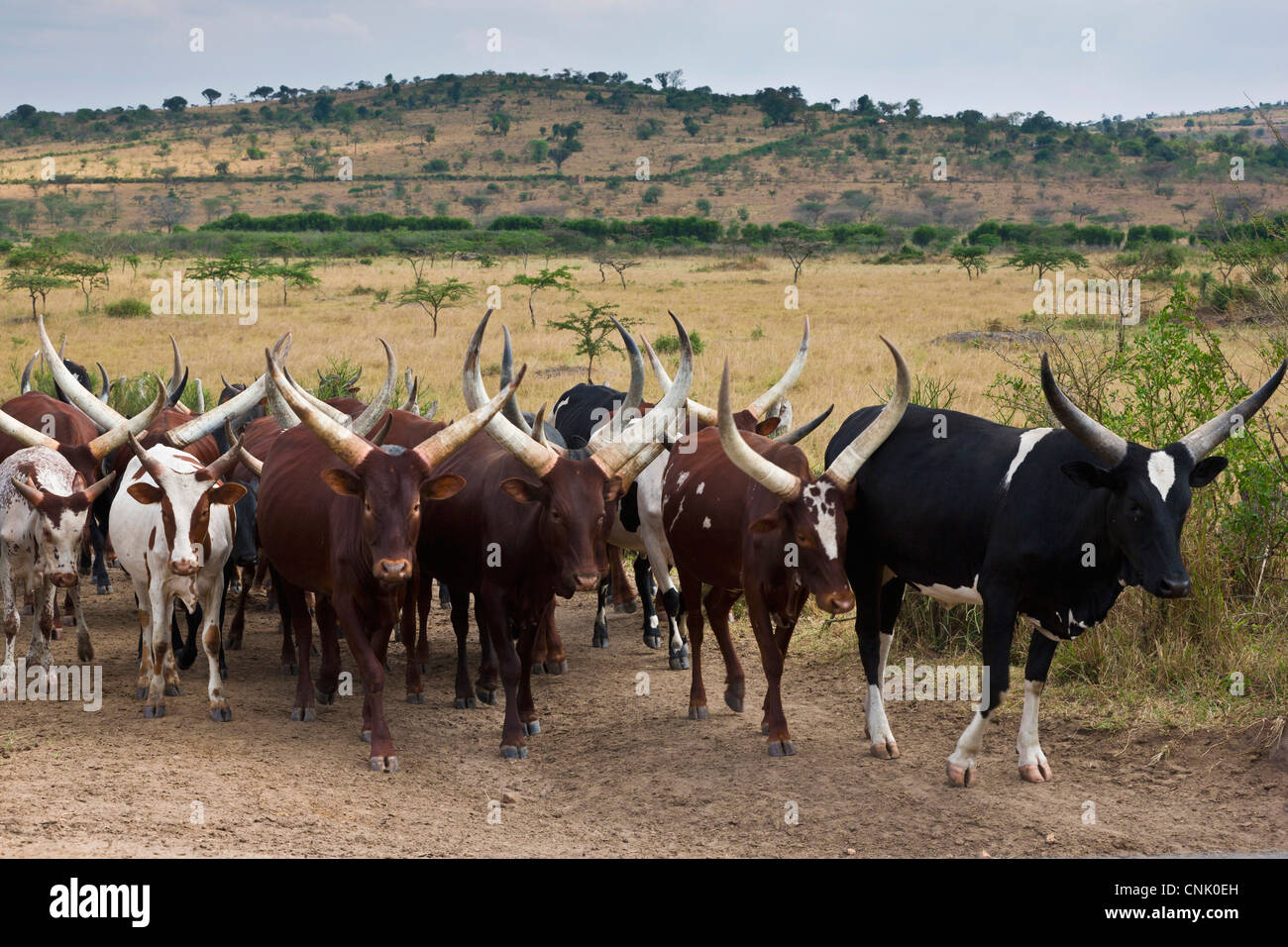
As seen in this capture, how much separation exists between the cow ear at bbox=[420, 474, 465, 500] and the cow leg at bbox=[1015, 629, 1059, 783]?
9.86 ft

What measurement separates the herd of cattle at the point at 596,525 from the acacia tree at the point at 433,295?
19.4m

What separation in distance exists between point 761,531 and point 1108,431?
1.72m

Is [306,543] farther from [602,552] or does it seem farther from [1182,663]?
[1182,663]

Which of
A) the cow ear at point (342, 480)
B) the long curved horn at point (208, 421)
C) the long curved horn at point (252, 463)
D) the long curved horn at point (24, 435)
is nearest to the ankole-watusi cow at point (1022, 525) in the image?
the cow ear at point (342, 480)

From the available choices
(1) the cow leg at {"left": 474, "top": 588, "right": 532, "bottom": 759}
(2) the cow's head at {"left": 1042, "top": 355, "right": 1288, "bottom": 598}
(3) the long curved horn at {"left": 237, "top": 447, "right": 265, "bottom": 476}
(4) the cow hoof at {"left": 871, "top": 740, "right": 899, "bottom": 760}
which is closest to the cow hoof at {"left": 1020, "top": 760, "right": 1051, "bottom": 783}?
(4) the cow hoof at {"left": 871, "top": 740, "right": 899, "bottom": 760}

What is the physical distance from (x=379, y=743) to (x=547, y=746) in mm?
982

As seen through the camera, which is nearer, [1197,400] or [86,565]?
[1197,400]

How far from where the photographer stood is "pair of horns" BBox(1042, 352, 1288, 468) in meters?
5.51

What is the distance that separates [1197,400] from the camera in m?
8.55

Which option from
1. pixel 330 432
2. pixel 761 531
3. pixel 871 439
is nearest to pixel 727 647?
pixel 761 531

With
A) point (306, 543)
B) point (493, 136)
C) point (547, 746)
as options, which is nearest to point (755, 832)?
point (547, 746)

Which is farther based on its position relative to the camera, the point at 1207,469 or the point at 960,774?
the point at 960,774

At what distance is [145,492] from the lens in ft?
22.5

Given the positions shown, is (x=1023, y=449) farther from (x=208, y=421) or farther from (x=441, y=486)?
(x=208, y=421)
